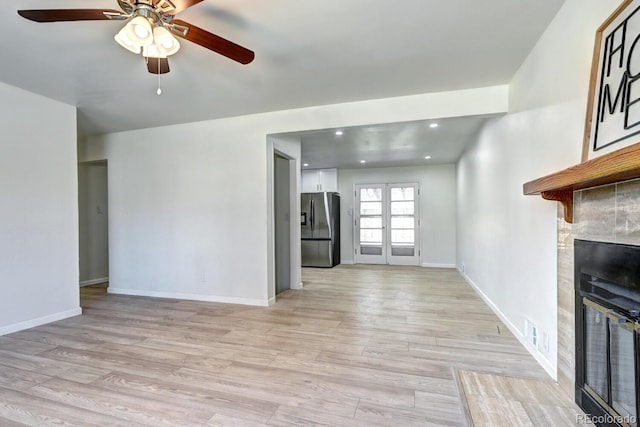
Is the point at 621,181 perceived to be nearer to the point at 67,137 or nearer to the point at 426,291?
the point at 426,291

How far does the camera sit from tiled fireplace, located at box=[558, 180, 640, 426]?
1.29 metres

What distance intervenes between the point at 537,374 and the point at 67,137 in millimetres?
5010

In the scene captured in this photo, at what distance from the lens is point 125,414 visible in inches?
67.2

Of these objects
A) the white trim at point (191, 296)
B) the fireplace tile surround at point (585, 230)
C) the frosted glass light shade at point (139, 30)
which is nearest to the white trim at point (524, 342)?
the fireplace tile surround at point (585, 230)

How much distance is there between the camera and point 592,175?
114 cm

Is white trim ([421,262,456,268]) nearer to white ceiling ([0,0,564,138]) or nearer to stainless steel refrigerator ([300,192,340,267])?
stainless steel refrigerator ([300,192,340,267])

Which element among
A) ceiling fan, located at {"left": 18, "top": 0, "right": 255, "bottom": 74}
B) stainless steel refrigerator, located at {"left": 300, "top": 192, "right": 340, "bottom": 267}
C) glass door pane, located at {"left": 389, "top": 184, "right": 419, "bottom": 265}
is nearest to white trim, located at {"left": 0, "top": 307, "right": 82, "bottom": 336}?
ceiling fan, located at {"left": 18, "top": 0, "right": 255, "bottom": 74}

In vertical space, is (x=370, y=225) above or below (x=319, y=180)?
below

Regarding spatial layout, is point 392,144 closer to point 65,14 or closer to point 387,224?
point 387,224

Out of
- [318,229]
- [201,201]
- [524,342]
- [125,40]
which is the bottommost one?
[524,342]

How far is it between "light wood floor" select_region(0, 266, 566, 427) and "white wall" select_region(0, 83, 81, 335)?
28 centimetres

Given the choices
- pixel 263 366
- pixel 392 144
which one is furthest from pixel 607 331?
pixel 392 144

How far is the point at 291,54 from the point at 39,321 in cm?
371

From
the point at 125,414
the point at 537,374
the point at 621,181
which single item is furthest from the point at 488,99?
the point at 125,414
